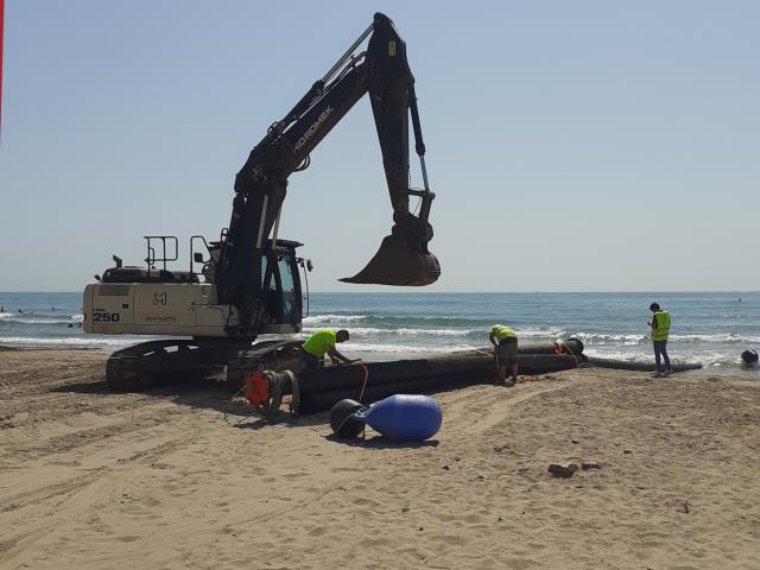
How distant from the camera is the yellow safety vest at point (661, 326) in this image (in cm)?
1811

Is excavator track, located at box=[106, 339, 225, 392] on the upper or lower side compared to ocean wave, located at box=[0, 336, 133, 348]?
upper

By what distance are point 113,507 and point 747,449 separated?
23.7 feet

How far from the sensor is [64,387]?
1509 centimetres

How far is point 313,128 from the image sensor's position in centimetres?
1365

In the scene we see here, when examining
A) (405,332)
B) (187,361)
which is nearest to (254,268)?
(187,361)

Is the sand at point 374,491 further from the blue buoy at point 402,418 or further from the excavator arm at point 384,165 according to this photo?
the excavator arm at point 384,165

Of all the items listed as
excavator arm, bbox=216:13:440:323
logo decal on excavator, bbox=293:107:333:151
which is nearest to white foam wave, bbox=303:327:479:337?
excavator arm, bbox=216:13:440:323

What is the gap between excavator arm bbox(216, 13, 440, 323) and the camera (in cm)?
1239

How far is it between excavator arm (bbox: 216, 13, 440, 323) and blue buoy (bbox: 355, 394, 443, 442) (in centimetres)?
316

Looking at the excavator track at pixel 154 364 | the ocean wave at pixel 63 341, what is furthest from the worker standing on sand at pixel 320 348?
the ocean wave at pixel 63 341

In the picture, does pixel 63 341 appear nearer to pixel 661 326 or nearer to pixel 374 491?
pixel 661 326

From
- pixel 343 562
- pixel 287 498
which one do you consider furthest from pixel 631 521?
pixel 287 498

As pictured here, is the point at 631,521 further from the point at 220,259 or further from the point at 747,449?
the point at 220,259

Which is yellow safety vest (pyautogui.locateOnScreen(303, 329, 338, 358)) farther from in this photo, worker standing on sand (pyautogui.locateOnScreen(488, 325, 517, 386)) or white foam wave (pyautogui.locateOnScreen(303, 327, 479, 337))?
white foam wave (pyautogui.locateOnScreen(303, 327, 479, 337))
